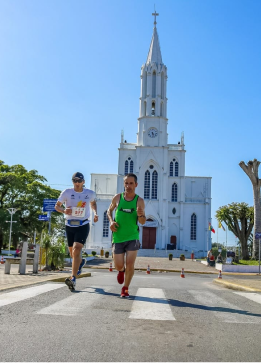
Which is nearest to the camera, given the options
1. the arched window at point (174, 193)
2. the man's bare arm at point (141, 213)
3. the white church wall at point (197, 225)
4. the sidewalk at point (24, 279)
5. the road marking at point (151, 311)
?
the road marking at point (151, 311)

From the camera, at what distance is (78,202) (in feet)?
21.8

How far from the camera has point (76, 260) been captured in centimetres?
645

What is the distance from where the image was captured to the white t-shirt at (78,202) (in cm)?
654

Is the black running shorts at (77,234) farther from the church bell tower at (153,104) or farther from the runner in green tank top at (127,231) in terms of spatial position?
the church bell tower at (153,104)

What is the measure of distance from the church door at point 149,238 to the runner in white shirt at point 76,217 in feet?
159

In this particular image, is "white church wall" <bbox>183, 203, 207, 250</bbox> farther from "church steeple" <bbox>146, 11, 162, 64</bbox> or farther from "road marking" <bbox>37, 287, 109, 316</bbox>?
"road marking" <bbox>37, 287, 109, 316</bbox>

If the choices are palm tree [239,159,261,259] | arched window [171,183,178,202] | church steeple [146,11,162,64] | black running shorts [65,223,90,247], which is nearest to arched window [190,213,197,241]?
arched window [171,183,178,202]

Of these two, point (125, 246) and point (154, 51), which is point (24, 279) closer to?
point (125, 246)

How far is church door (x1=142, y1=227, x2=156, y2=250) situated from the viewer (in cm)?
5467

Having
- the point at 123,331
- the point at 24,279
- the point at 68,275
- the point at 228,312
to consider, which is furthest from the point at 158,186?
the point at 123,331

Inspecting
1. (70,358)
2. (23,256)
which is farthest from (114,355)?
(23,256)

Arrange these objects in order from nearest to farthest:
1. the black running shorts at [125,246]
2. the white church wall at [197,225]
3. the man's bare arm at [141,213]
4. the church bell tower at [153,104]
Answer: the man's bare arm at [141,213], the black running shorts at [125,246], the white church wall at [197,225], the church bell tower at [153,104]

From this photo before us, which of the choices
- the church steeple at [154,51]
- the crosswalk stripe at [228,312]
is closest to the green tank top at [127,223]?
the crosswalk stripe at [228,312]

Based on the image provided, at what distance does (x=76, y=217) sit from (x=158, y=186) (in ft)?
165
